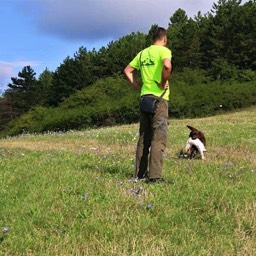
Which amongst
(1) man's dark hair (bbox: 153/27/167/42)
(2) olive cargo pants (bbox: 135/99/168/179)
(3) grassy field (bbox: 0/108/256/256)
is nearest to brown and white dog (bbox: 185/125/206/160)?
(3) grassy field (bbox: 0/108/256/256)

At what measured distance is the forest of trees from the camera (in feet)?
149

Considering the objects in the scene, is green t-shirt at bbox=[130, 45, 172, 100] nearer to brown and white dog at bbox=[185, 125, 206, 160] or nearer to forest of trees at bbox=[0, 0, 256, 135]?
brown and white dog at bbox=[185, 125, 206, 160]

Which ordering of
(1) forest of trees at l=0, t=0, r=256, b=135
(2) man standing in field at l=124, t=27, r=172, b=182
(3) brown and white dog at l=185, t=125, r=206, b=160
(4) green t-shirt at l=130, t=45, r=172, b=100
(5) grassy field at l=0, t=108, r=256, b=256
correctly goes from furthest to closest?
(1) forest of trees at l=0, t=0, r=256, b=135 < (3) brown and white dog at l=185, t=125, r=206, b=160 < (4) green t-shirt at l=130, t=45, r=172, b=100 < (2) man standing in field at l=124, t=27, r=172, b=182 < (5) grassy field at l=0, t=108, r=256, b=256

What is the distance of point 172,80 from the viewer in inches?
2292

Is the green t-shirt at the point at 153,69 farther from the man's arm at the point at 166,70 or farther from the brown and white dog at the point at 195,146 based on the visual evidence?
the brown and white dog at the point at 195,146

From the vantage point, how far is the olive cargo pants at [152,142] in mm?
6258

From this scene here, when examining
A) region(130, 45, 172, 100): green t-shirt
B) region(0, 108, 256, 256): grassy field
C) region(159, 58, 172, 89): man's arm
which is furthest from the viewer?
region(130, 45, 172, 100): green t-shirt

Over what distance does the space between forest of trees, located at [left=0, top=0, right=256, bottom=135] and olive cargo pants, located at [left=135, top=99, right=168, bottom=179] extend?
3693cm

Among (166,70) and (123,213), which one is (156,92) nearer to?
(166,70)

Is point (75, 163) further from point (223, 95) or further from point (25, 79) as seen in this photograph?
point (25, 79)

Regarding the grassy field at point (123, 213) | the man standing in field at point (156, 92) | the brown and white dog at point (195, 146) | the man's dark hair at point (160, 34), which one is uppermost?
the man's dark hair at point (160, 34)

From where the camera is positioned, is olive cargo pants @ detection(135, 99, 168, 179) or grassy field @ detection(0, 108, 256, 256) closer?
grassy field @ detection(0, 108, 256, 256)

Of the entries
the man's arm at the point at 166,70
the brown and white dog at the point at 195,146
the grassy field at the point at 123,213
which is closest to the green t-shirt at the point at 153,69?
the man's arm at the point at 166,70

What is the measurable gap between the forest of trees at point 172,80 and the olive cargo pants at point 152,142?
3693 cm
